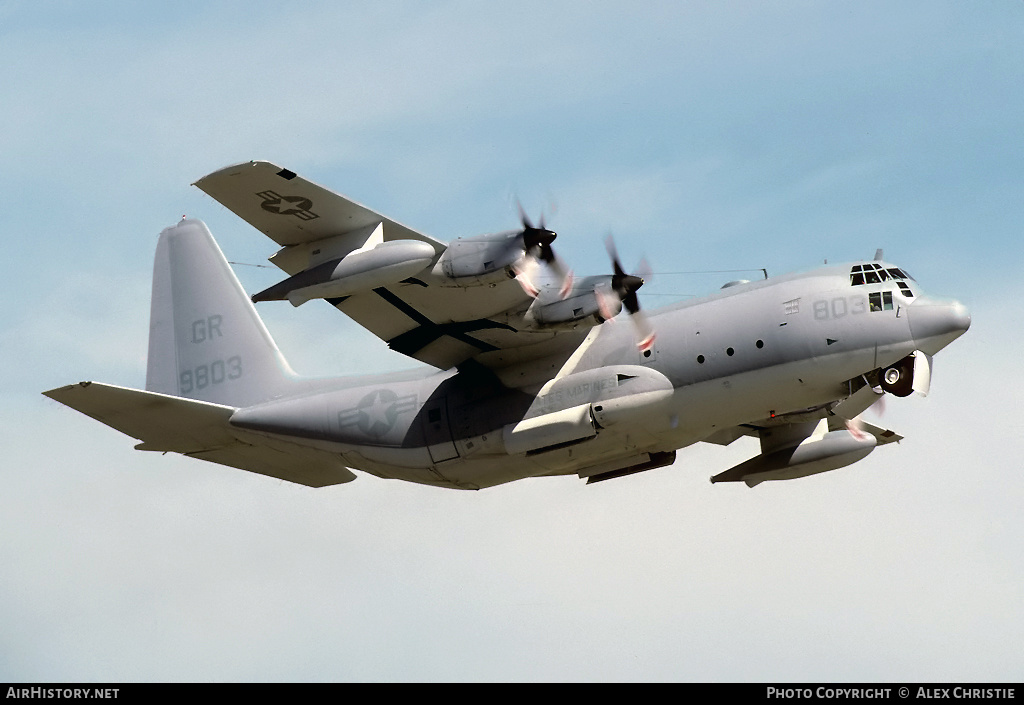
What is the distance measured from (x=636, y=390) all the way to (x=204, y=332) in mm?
10275

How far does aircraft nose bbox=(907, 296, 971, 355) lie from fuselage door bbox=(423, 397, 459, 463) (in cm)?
900

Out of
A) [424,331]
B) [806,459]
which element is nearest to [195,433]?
[424,331]

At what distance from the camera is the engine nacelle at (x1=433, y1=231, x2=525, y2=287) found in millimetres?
23500

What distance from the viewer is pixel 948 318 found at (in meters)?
24.8

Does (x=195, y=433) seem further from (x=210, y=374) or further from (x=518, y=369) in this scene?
(x=518, y=369)

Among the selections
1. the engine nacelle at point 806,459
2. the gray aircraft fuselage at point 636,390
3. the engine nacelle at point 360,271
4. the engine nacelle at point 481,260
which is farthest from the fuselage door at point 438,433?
the engine nacelle at point 806,459

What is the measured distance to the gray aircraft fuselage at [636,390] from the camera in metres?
25.0

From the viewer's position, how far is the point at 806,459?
2902cm

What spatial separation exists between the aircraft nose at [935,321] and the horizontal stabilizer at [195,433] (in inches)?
465

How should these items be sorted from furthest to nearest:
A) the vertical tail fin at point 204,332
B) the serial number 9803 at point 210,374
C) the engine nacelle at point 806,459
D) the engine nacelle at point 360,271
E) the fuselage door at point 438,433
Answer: the serial number 9803 at point 210,374
the vertical tail fin at point 204,332
the engine nacelle at point 806,459
the fuselage door at point 438,433
the engine nacelle at point 360,271

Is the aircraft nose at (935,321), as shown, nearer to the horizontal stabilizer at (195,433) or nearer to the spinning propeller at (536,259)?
the spinning propeller at (536,259)

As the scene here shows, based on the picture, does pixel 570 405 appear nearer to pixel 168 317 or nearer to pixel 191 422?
pixel 191 422

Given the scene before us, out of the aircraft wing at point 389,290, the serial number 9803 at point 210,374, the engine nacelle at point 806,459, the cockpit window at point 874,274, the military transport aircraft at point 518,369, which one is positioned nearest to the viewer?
the aircraft wing at point 389,290
